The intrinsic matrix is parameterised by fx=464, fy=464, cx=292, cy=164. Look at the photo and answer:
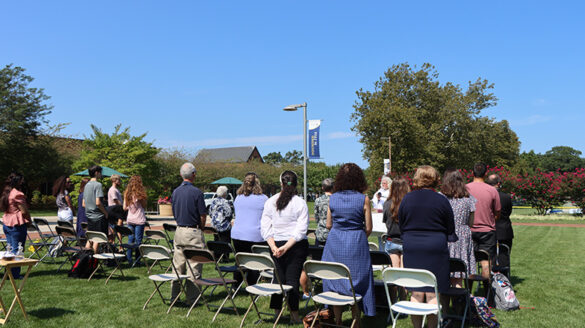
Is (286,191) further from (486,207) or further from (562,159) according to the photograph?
(562,159)

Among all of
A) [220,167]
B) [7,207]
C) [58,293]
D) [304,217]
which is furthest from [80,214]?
[220,167]

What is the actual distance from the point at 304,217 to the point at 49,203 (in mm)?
39102

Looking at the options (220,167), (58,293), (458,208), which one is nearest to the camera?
(458,208)

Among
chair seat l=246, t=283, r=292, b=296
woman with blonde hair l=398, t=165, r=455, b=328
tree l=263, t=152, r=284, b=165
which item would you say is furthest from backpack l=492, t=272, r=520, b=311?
tree l=263, t=152, r=284, b=165

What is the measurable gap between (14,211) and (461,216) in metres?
6.72

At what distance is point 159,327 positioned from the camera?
16.9 feet

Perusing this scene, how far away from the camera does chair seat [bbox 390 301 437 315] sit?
4008 millimetres

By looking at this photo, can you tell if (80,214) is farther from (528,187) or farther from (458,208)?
(528,187)

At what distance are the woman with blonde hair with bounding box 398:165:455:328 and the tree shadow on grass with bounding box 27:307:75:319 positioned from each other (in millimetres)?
4265

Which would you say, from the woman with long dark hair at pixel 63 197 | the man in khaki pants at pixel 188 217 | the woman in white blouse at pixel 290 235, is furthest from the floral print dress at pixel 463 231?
the woman with long dark hair at pixel 63 197

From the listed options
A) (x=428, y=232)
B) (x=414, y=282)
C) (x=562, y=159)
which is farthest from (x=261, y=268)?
(x=562, y=159)

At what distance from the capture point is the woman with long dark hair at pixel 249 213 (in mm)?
6070

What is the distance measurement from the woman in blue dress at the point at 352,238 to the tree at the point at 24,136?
122ft

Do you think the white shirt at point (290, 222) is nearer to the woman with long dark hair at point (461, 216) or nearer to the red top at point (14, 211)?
the woman with long dark hair at point (461, 216)
